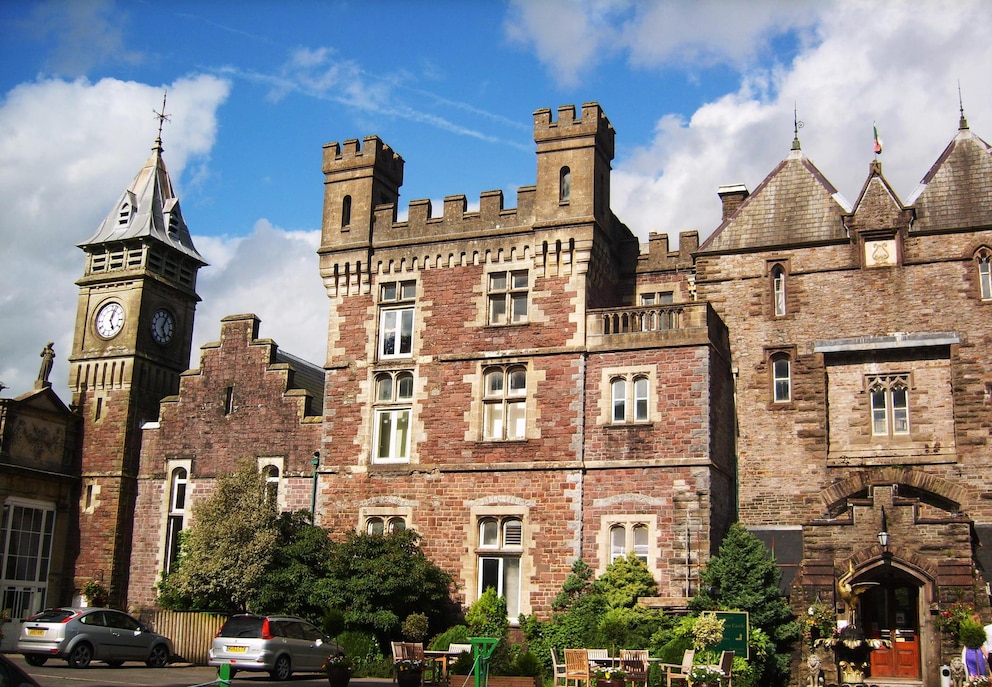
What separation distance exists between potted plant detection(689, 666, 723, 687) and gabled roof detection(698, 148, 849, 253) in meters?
A: 13.8

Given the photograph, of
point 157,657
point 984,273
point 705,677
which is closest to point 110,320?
point 157,657

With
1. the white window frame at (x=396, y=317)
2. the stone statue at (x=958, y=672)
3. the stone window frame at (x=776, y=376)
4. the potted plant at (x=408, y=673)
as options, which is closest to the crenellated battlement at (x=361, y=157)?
the white window frame at (x=396, y=317)

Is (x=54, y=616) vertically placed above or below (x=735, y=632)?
below

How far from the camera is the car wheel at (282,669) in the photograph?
2411 cm

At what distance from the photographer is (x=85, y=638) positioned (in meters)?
25.6

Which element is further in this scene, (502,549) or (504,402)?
(504,402)

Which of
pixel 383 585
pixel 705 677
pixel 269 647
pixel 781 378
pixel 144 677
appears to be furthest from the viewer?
pixel 781 378

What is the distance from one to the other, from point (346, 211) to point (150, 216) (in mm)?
9724

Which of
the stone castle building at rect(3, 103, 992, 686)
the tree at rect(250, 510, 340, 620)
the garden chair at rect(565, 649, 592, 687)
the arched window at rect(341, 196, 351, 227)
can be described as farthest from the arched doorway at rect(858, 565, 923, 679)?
the arched window at rect(341, 196, 351, 227)

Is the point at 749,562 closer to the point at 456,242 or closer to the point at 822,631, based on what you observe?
the point at 822,631

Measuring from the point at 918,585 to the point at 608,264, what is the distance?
1175 cm

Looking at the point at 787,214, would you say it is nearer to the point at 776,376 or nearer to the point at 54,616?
the point at 776,376

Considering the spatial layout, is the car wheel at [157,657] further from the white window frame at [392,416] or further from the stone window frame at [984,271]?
the stone window frame at [984,271]

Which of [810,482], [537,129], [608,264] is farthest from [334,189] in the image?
[810,482]
